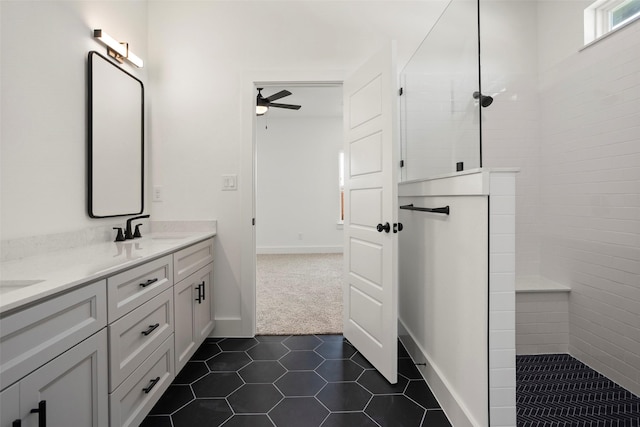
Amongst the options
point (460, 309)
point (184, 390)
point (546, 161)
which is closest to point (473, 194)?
point (460, 309)

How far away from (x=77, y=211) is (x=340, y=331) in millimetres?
1950

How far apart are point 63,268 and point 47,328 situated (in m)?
0.34

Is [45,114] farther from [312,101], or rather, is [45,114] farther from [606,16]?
[312,101]

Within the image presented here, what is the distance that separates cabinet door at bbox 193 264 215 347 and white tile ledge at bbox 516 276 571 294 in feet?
7.01

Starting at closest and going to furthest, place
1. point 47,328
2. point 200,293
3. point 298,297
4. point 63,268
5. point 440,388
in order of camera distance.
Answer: point 47,328, point 63,268, point 440,388, point 200,293, point 298,297

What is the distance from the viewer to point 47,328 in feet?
2.86

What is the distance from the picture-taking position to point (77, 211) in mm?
1727

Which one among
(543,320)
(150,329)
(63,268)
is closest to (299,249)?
(543,320)

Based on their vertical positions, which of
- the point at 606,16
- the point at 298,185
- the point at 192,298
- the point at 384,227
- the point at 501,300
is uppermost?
the point at 606,16

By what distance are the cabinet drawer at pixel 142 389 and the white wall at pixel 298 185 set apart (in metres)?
4.58

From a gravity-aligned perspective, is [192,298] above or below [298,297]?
above

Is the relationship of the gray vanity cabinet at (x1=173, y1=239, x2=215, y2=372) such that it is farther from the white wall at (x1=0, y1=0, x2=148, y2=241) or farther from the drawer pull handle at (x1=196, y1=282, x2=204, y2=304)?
the white wall at (x1=0, y1=0, x2=148, y2=241)

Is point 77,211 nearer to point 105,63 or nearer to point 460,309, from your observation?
point 105,63

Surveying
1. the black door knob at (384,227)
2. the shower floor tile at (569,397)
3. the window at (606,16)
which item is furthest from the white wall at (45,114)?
the window at (606,16)
